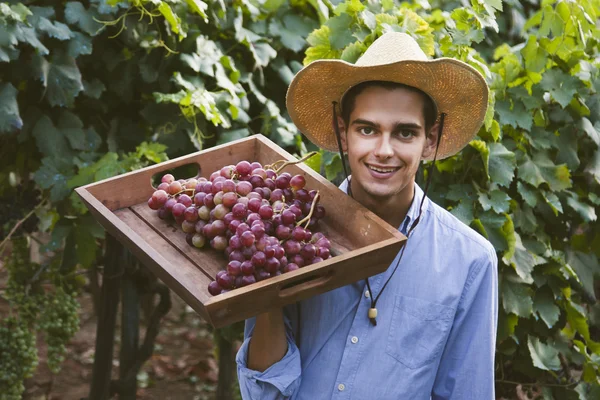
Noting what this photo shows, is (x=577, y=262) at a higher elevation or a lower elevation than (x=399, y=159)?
lower

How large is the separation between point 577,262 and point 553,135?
0.54 metres

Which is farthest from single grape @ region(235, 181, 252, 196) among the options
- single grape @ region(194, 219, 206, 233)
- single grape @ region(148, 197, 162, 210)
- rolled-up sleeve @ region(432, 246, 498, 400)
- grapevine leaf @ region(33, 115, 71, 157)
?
grapevine leaf @ region(33, 115, 71, 157)

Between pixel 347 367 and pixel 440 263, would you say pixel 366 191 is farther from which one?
pixel 347 367

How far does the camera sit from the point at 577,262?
123 inches

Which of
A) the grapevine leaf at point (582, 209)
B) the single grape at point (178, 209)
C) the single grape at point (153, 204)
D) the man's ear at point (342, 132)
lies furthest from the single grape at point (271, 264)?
the grapevine leaf at point (582, 209)

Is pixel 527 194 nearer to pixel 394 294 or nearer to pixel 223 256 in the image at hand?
pixel 394 294

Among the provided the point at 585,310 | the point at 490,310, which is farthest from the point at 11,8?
the point at 585,310

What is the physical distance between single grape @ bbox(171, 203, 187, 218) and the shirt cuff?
14.7 inches

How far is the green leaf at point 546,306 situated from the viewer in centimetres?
289

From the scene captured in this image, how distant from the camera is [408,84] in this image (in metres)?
1.90

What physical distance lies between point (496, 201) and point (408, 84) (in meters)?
0.97

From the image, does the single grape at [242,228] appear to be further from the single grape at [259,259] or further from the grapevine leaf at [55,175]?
the grapevine leaf at [55,175]

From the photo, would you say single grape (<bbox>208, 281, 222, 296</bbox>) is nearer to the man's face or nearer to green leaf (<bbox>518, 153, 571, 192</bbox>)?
the man's face

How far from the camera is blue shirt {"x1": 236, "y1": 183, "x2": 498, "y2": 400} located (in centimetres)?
194
